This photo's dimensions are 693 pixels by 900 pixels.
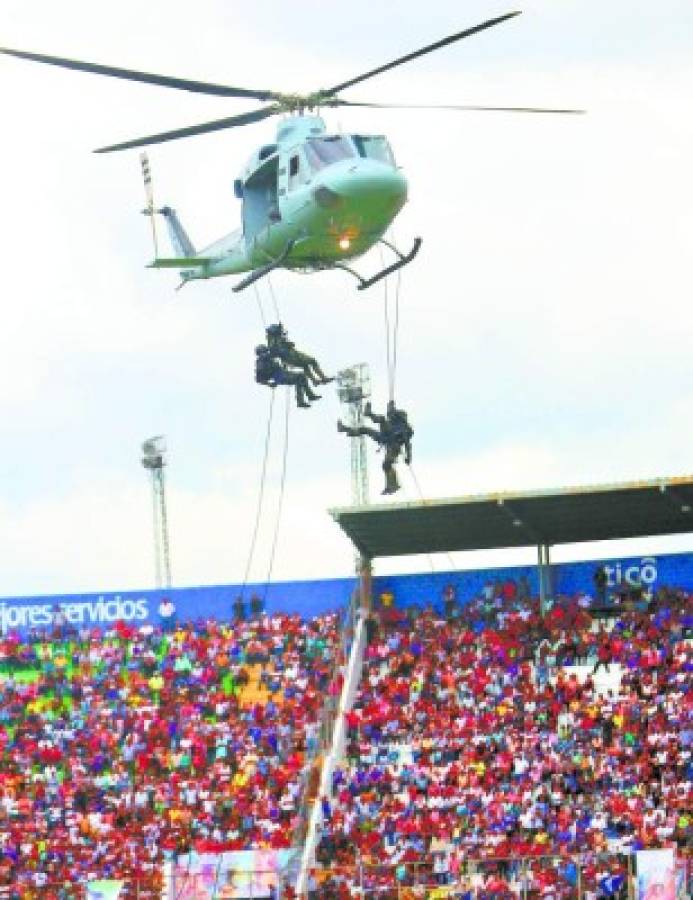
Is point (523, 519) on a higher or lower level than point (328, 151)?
lower

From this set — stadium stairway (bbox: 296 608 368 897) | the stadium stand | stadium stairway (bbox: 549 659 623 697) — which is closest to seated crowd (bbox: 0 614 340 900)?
the stadium stand

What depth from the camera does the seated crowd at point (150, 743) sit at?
65312 mm

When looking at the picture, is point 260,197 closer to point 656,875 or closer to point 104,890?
point 104,890

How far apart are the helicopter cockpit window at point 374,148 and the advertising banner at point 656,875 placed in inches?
493

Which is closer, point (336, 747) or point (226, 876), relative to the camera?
point (226, 876)

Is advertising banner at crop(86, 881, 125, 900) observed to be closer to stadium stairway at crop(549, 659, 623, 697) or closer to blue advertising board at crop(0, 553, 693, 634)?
stadium stairway at crop(549, 659, 623, 697)

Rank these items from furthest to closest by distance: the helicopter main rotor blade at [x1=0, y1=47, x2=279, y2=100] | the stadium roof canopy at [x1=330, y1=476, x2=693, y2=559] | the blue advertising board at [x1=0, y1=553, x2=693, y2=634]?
the blue advertising board at [x1=0, y1=553, x2=693, y2=634], the stadium roof canopy at [x1=330, y1=476, x2=693, y2=559], the helicopter main rotor blade at [x1=0, y1=47, x2=279, y2=100]

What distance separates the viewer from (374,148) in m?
55.7

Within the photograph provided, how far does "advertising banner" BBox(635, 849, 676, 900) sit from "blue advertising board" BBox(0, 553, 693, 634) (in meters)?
14.2

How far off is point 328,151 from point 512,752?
47.7 feet

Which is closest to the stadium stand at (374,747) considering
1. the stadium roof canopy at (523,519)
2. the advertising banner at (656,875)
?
the advertising banner at (656,875)

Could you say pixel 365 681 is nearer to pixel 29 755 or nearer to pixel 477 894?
pixel 29 755

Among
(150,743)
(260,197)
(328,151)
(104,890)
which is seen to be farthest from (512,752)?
(328,151)

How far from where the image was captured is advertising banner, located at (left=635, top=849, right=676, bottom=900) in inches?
2224
